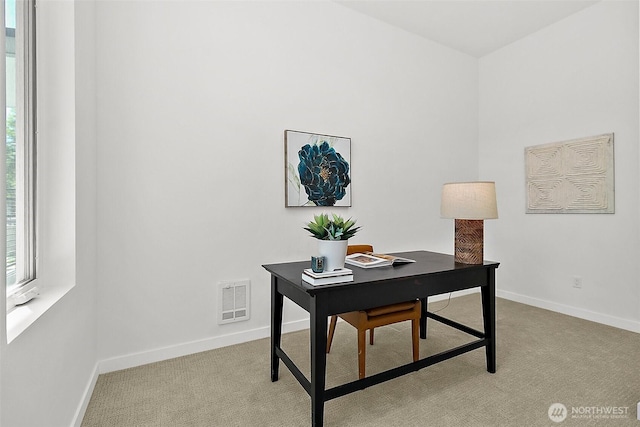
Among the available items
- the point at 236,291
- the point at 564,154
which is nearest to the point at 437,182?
the point at 564,154

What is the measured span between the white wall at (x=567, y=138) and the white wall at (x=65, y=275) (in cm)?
419

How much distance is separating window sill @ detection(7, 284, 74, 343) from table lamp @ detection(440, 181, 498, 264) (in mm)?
2159

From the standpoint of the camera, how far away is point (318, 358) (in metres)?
1.61

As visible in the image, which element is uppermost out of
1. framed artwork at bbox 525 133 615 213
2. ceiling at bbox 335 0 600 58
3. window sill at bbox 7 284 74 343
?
ceiling at bbox 335 0 600 58

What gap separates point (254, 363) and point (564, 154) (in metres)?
3.64

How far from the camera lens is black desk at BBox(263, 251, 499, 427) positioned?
161cm

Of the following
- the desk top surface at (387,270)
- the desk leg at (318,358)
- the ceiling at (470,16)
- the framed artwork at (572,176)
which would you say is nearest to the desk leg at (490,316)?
the desk top surface at (387,270)

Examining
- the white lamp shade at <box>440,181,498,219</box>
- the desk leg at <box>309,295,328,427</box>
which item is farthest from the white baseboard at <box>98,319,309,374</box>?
the white lamp shade at <box>440,181,498,219</box>

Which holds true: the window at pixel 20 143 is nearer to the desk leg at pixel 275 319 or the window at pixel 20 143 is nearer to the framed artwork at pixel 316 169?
the desk leg at pixel 275 319

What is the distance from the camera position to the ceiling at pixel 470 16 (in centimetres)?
324

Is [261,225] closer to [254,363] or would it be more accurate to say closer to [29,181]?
[254,363]

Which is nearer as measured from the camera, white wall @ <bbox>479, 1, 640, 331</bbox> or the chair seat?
the chair seat

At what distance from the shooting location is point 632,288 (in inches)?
118

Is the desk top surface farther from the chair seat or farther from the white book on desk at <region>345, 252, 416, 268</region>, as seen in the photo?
the chair seat
